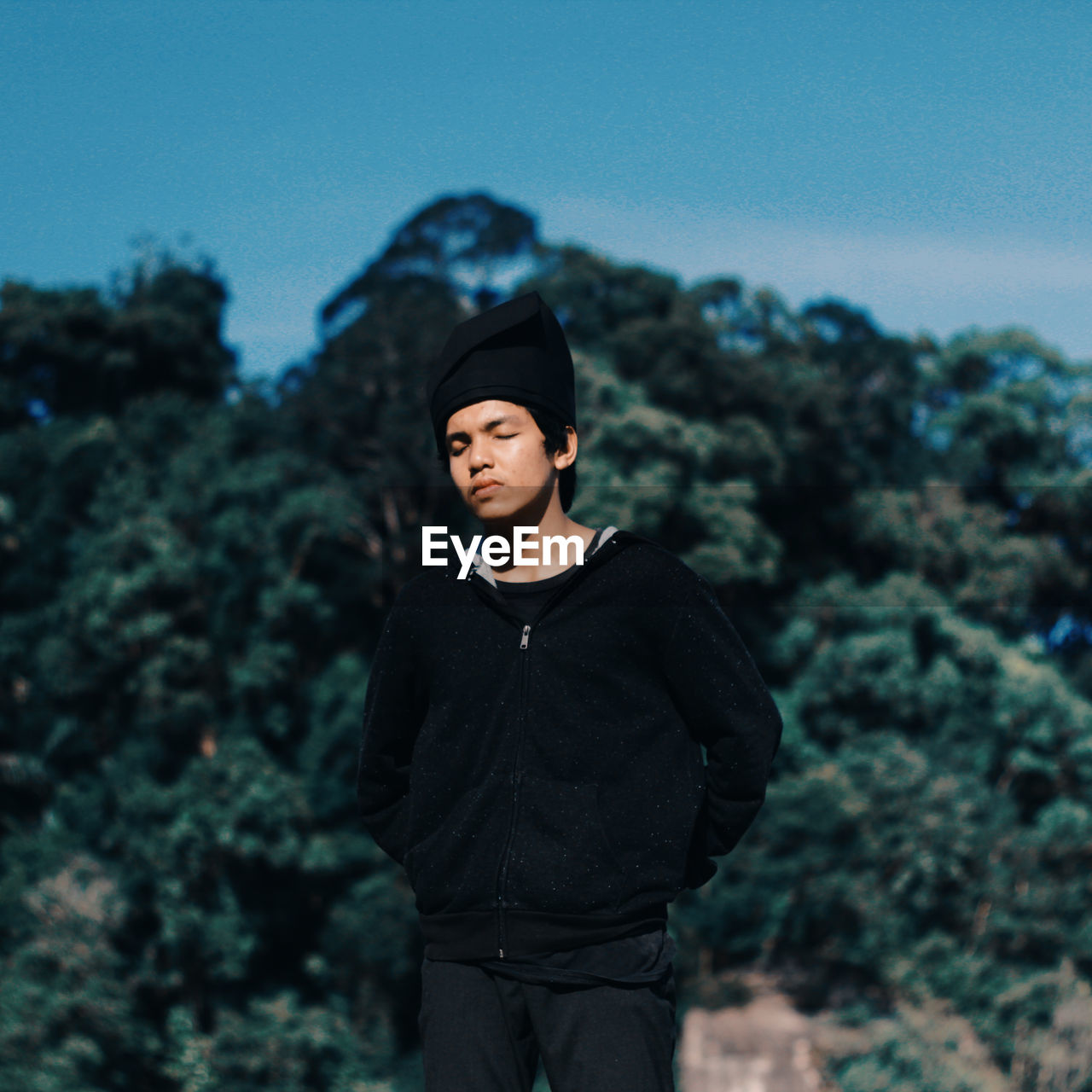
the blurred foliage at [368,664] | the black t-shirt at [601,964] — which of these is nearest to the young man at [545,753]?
the black t-shirt at [601,964]

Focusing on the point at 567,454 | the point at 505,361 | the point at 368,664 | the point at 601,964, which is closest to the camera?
the point at 601,964

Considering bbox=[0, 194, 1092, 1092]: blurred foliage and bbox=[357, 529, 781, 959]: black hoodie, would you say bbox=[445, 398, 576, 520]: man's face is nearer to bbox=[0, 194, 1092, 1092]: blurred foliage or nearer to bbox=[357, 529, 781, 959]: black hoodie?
bbox=[357, 529, 781, 959]: black hoodie

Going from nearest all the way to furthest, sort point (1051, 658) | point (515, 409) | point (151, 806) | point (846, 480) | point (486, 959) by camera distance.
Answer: point (486, 959), point (515, 409), point (151, 806), point (1051, 658), point (846, 480)

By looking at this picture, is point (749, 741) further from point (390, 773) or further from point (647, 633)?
point (390, 773)

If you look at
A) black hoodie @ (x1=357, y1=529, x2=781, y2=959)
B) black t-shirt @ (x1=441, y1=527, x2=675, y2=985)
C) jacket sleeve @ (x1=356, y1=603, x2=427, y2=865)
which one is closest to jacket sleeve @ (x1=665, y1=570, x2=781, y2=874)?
black hoodie @ (x1=357, y1=529, x2=781, y2=959)

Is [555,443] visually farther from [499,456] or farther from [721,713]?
[721,713]

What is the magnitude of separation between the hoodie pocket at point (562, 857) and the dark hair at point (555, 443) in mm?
412

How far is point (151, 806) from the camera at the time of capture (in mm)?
13664

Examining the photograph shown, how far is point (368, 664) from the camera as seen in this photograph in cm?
1617

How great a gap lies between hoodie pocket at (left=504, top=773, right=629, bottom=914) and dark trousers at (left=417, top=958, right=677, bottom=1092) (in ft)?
0.35

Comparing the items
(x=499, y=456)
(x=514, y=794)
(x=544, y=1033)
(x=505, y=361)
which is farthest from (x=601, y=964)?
(x=505, y=361)

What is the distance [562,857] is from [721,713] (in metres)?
0.27

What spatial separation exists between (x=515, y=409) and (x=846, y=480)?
684 inches

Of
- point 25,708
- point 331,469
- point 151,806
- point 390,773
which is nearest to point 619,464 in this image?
point 331,469
